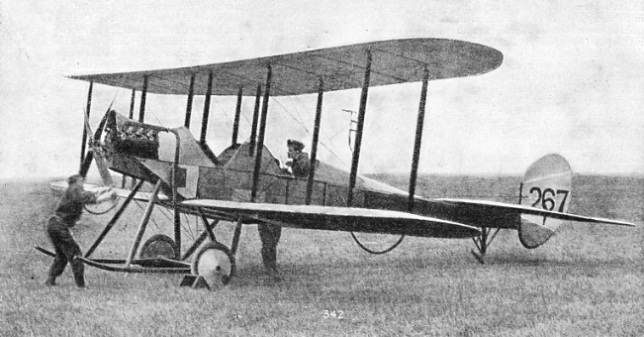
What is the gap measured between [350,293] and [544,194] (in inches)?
178

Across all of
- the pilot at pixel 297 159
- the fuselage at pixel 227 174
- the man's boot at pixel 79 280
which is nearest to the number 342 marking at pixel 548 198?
the fuselage at pixel 227 174

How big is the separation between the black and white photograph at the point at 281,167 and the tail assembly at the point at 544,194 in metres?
0.03

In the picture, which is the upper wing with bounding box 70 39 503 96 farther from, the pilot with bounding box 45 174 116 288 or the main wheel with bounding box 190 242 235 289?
the main wheel with bounding box 190 242 235 289

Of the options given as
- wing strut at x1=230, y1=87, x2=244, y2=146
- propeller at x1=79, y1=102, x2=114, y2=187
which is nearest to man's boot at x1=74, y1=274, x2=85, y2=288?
propeller at x1=79, y1=102, x2=114, y2=187

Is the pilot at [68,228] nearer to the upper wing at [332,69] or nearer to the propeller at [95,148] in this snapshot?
the propeller at [95,148]

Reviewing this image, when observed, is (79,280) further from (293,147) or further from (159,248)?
(293,147)

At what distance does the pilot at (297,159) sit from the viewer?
8.05 meters

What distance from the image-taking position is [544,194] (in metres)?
9.74

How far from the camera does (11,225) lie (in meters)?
9.24

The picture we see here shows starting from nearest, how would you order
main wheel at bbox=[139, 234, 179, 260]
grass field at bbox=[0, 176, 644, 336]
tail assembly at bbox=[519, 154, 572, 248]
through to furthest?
grass field at bbox=[0, 176, 644, 336] < main wheel at bbox=[139, 234, 179, 260] < tail assembly at bbox=[519, 154, 572, 248]

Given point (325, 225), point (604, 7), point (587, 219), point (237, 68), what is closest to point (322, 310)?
point (325, 225)

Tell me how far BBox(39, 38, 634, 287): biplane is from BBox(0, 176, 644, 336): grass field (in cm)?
59

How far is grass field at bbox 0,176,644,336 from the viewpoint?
5.41 m

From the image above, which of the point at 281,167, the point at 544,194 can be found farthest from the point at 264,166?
the point at 544,194
